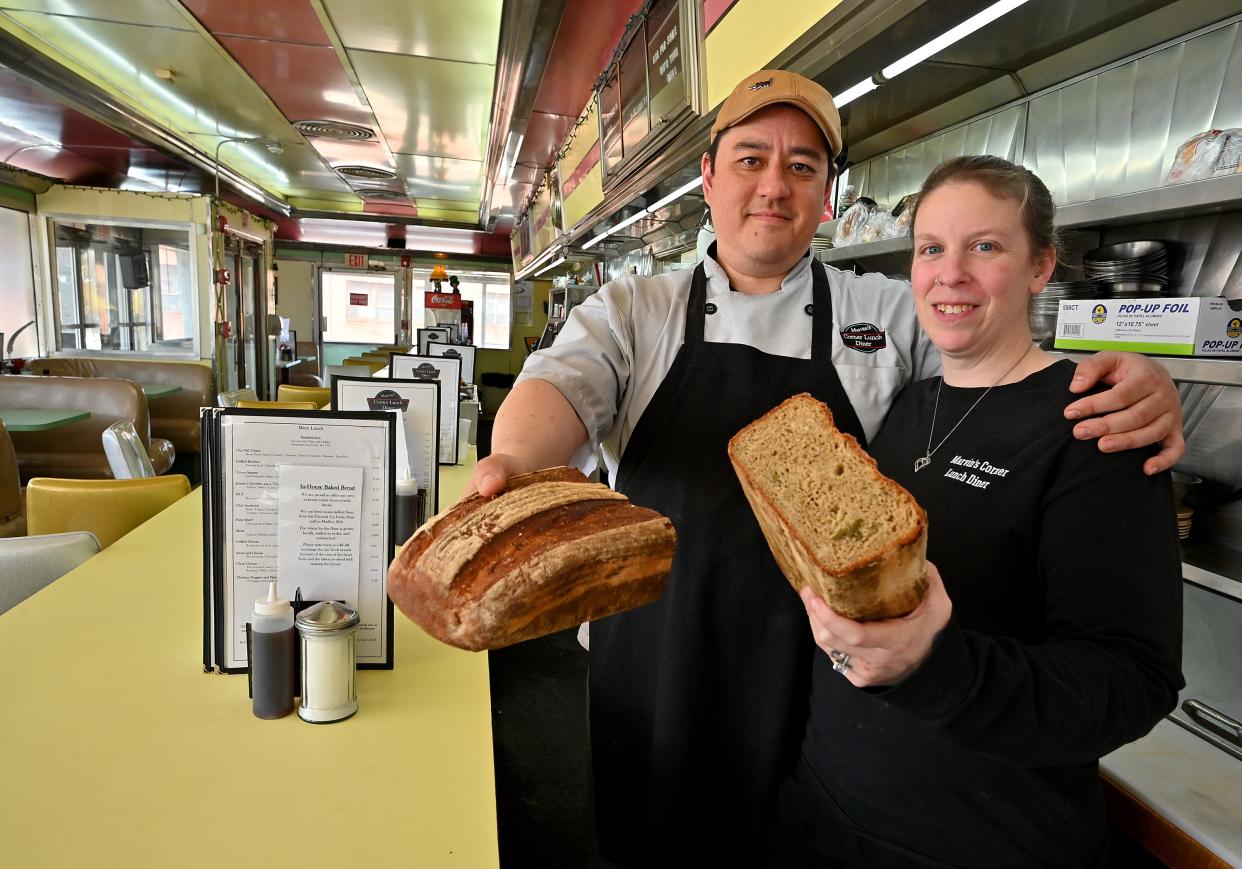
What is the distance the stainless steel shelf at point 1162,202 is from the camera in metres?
1.44

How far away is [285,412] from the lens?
130 cm

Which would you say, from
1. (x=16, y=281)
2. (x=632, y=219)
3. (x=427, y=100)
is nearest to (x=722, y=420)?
(x=632, y=219)

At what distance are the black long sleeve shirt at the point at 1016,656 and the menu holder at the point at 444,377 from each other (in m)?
2.49

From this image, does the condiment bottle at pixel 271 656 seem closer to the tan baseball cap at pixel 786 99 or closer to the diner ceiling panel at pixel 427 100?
the tan baseball cap at pixel 786 99

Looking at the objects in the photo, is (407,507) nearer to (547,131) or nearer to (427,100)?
(427,100)

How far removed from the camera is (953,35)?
1.74 m

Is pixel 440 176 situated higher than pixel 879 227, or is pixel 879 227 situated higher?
pixel 440 176

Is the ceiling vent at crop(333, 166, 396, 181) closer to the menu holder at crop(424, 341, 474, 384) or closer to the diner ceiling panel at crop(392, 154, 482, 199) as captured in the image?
the diner ceiling panel at crop(392, 154, 482, 199)

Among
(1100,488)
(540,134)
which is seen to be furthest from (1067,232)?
(540,134)

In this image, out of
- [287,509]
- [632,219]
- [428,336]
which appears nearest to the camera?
[287,509]

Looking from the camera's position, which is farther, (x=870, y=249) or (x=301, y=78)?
(x=301, y=78)

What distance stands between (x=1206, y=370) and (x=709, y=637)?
3.73 ft

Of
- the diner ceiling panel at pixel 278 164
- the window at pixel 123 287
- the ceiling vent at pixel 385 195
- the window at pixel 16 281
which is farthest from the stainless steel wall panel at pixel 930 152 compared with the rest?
the ceiling vent at pixel 385 195

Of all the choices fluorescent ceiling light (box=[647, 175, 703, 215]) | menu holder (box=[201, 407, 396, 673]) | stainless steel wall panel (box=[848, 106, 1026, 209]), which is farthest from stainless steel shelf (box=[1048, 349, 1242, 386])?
fluorescent ceiling light (box=[647, 175, 703, 215])
